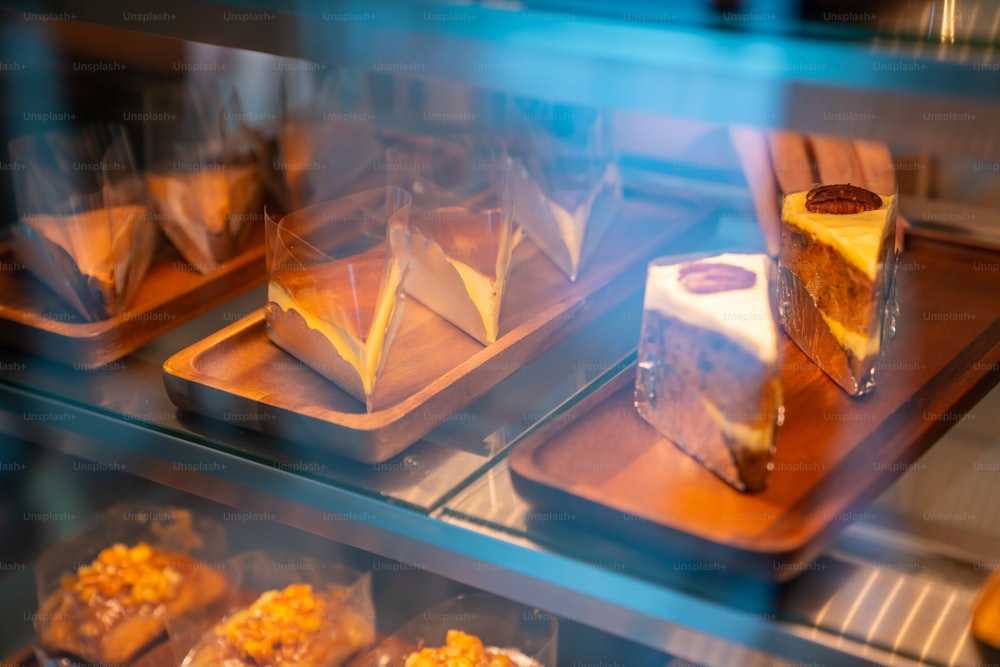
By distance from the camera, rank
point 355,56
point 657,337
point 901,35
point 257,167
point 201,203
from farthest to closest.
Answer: point 257,167, point 201,203, point 657,337, point 355,56, point 901,35

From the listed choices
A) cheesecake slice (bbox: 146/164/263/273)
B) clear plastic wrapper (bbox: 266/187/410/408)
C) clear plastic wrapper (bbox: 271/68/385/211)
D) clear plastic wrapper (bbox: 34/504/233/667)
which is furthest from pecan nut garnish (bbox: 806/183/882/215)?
clear plastic wrapper (bbox: 34/504/233/667)

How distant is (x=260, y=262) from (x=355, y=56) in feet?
2.14

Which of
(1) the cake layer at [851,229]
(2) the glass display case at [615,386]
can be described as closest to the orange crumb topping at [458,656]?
(2) the glass display case at [615,386]

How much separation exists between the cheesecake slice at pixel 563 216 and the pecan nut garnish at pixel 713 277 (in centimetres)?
29

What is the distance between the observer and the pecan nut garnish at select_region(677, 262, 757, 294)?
987mm

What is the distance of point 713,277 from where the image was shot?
1005 mm

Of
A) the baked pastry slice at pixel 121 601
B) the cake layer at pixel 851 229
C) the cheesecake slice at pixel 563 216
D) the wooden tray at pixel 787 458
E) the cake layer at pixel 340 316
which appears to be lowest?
the baked pastry slice at pixel 121 601

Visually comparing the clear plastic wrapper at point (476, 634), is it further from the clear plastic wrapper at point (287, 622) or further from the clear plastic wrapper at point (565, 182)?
the clear plastic wrapper at point (565, 182)

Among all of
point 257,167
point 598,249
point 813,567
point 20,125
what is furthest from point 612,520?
point 20,125

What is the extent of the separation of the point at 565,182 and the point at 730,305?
0.49 meters

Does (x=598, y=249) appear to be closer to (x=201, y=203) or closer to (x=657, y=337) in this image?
(x=657, y=337)

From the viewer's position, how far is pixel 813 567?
875 mm

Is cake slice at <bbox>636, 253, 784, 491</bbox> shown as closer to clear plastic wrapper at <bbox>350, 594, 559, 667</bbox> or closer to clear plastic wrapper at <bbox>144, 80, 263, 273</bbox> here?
clear plastic wrapper at <bbox>350, 594, 559, 667</bbox>

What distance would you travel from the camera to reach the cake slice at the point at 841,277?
104 cm
